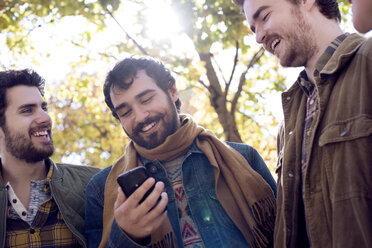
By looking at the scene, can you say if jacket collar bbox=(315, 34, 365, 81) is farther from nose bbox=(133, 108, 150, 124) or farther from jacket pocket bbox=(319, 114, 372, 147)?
nose bbox=(133, 108, 150, 124)

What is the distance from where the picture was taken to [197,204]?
287cm

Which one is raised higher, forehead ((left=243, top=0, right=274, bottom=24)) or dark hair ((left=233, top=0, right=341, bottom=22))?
forehead ((left=243, top=0, right=274, bottom=24))

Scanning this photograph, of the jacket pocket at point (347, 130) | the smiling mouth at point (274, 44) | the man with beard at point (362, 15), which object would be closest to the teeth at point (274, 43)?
the smiling mouth at point (274, 44)

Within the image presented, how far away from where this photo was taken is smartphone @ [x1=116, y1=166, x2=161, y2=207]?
8.08 feet

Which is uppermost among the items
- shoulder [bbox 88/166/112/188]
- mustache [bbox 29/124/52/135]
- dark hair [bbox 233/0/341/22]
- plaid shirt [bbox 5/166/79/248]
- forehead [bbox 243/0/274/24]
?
forehead [bbox 243/0/274/24]

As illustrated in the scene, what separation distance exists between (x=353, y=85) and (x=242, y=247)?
1.43m

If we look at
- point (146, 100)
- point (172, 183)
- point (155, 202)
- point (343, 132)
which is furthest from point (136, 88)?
point (343, 132)

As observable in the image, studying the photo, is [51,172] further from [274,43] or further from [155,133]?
[274,43]

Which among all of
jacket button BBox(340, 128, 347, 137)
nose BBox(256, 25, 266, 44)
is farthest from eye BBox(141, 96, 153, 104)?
jacket button BBox(340, 128, 347, 137)

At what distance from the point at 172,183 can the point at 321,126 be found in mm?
1386

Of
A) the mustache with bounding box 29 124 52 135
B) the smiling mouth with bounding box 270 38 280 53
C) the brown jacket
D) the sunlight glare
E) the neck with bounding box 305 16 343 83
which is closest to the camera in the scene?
the brown jacket

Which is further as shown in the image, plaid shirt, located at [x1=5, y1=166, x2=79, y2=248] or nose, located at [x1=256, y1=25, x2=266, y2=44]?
plaid shirt, located at [x1=5, y1=166, x2=79, y2=248]

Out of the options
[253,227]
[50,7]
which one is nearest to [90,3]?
[50,7]

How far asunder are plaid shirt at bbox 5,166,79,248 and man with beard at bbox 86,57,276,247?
11.6 inches
